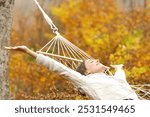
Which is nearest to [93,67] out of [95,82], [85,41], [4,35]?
[95,82]

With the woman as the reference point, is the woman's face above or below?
above

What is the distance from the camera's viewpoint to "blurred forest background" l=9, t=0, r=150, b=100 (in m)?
8.77

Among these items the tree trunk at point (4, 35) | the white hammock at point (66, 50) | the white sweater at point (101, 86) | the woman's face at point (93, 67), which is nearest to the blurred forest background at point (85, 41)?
the white hammock at point (66, 50)

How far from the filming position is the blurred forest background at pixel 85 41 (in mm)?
8766

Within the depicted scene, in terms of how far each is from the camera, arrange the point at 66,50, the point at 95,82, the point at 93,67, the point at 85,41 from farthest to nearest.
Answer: the point at 85,41 → the point at 66,50 → the point at 93,67 → the point at 95,82

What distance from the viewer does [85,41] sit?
12.2 m

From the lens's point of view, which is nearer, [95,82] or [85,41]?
[95,82]

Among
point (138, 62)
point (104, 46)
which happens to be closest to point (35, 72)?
point (104, 46)

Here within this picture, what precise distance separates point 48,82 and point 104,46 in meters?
1.09

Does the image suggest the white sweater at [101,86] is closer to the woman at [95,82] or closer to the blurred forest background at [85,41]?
the woman at [95,82]

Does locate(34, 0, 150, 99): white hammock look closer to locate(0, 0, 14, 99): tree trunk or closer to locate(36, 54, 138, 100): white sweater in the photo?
locate(0, 0, 14, 99): tree trunk

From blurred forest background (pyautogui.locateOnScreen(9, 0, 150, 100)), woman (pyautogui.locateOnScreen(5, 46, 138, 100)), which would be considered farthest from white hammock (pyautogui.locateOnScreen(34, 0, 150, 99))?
blurred forest background (pyautogui.locateOnScreen(9, 0, 150, 100))

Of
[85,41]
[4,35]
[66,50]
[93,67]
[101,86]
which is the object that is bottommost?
[101,86]

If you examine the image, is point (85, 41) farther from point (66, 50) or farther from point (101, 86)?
point (101, 86)
